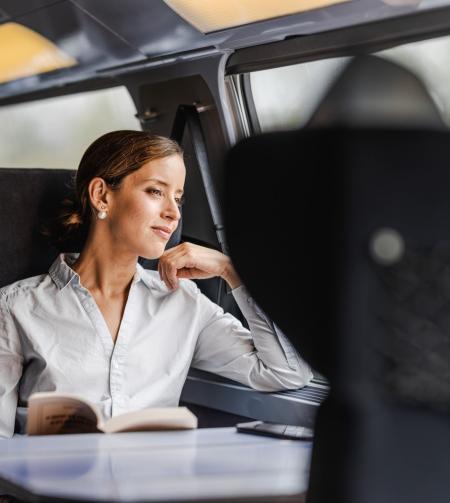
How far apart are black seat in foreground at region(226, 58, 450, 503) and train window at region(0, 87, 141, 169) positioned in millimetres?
3390

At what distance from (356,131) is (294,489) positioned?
2.65ft

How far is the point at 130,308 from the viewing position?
7.61 ft

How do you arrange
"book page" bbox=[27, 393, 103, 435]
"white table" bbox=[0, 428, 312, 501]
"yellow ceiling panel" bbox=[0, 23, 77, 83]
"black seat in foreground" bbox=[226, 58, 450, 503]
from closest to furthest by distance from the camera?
"black seat in foreground" bbox=[226, 58, 450, 503] < "white table" bbox=[0, 428, 312, 501] < "book page" bbox=[27, 393, 103, 435] < "yellow ceiling panel" bbox=[0, 23, 77, 83]

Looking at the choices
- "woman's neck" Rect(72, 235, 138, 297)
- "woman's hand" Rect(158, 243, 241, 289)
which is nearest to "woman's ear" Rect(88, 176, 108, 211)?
"woman's neck" Rect(72, 235, 138, 297)

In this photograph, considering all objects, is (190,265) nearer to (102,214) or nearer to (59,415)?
(102,214)

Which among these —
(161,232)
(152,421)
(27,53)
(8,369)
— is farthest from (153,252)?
(27,53)

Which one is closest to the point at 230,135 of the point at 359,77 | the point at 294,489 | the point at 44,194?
the point at 44,194

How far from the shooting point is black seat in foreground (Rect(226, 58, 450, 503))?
1.78ft

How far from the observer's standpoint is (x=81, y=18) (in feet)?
10.5

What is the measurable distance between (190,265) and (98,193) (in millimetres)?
398

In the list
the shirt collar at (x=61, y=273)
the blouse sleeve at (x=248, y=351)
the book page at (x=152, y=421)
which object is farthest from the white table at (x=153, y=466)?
the shirt collar at (x=61, y=273)

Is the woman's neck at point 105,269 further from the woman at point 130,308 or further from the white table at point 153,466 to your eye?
the white table at point 153,466

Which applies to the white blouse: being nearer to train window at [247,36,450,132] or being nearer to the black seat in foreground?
train window at [247,36,450,132]

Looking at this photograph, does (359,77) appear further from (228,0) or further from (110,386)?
(228,0)
